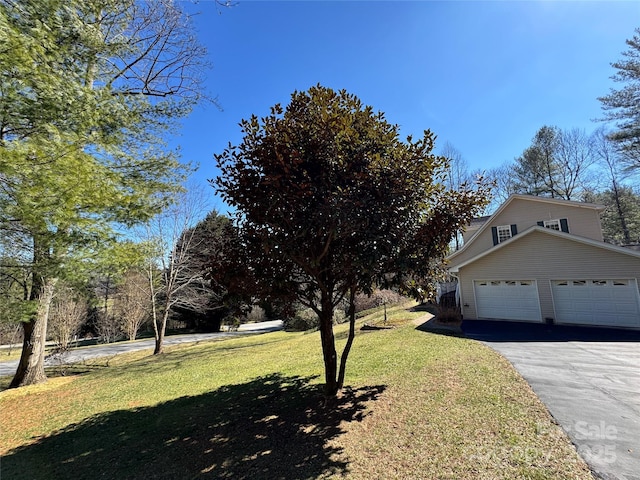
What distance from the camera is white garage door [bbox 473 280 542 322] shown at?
14320 millimetres

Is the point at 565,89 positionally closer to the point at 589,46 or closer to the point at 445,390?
the point at 589,46

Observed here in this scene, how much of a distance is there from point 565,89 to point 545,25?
3315 millimetres

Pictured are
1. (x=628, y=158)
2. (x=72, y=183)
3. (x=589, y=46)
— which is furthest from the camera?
(x=628, y=158)

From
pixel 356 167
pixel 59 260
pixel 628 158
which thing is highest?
pixel 628 158

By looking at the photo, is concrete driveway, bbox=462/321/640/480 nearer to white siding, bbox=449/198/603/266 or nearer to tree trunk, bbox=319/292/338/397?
tree trunk, bbox=319/292/338/397

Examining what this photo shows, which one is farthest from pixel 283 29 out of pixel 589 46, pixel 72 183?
pixel 589 46

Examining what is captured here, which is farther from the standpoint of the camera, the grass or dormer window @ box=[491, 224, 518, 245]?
dormer window @ box=[491, 224, 518, 245]

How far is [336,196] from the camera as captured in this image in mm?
4359

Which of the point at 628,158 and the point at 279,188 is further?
the point at 628,158

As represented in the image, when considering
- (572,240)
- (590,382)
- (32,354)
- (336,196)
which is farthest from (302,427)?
(572,240)

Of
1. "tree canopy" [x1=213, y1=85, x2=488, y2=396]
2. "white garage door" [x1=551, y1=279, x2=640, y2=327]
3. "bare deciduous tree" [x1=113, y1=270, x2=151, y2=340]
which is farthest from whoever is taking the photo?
"bare deciduous tree" [x1=113, y1=270, x2=151, y2=340]

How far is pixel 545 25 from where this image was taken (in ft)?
28.6

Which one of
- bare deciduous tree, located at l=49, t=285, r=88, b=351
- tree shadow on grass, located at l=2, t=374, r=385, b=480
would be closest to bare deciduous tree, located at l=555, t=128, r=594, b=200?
tree shadow on grass, located at l=2, t=374, r=385, b=480

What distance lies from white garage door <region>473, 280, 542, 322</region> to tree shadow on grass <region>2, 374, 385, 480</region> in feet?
40.4
